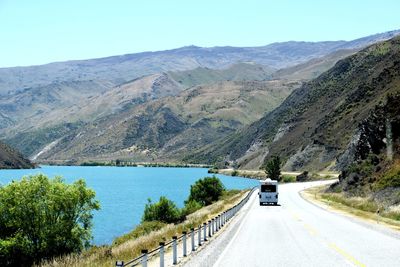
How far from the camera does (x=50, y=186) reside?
1542 inches

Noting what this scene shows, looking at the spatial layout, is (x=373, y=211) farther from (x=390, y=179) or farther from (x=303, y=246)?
(x=303, y=246)

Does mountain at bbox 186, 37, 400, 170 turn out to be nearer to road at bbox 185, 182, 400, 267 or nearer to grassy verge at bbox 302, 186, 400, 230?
grassy verge at bbox 302, 186, 400, 230

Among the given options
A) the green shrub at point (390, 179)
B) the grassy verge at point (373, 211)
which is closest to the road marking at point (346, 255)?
the grassy verge at point (373, 211)

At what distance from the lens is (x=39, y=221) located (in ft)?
122

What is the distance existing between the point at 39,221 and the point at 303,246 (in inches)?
870

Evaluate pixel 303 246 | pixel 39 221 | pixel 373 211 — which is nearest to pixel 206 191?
pixel 373 211

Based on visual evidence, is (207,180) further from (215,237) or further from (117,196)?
(215,237)

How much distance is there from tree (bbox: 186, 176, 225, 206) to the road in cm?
4705

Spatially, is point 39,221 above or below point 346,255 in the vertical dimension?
below

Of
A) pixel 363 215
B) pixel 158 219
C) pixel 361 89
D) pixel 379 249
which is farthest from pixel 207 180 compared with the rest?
pixel 361 89

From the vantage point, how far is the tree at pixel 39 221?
115ft

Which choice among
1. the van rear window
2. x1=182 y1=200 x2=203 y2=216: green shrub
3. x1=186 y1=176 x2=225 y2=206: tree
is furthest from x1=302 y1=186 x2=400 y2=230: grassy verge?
x1=186 y1=176 x2=225 y2=206: tree

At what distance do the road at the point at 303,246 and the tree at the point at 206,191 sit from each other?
1853 inches

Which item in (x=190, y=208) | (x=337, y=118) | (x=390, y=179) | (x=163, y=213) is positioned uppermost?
(x=337, y=118)
